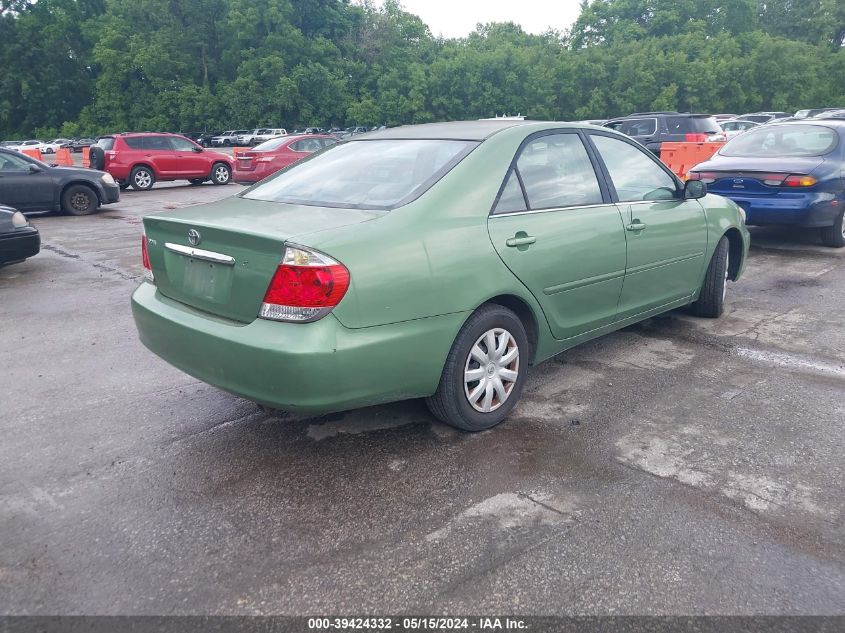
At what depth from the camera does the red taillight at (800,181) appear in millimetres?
7984

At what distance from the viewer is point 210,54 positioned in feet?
213

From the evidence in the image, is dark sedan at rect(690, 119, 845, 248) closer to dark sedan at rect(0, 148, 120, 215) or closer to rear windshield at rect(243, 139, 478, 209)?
rear windshield at rect(243, 139, 478, 209)

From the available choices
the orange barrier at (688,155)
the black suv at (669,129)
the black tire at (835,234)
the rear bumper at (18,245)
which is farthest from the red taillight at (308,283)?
the black suv at (669,129)

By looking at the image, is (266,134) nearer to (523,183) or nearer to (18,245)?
(18,245)

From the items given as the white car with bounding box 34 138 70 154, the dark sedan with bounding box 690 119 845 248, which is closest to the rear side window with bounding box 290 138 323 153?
the dark sedan with bounding box 690 119 845 248

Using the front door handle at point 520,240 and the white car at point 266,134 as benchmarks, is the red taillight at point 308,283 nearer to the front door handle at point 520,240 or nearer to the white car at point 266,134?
the front door handle at point 520,240

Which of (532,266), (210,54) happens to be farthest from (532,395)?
(210,54)

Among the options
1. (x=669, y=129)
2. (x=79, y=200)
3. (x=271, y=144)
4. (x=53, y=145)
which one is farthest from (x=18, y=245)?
(x=53, y=145)

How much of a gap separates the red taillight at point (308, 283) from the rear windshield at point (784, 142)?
305 inches

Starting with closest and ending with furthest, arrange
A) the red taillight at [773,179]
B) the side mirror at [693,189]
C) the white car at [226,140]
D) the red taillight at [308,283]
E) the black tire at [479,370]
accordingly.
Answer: the red taillight at [308,283]
the black tire at [479,370]
the side mirror at [693,189]
the red taillight at [773,179]
the white car at [226,140]

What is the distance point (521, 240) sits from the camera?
370 centimetres

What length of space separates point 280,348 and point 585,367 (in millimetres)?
2473

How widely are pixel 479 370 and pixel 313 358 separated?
1011 mm

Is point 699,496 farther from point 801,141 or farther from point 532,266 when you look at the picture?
point 801,141
